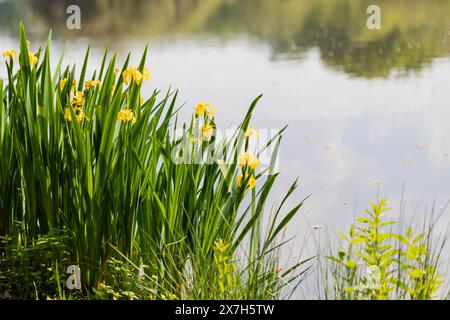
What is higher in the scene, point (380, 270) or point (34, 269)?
point (380, 270)

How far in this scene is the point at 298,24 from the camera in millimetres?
17781

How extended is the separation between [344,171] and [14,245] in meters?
4.17

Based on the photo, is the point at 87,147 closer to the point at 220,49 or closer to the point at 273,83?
the point at 273,83

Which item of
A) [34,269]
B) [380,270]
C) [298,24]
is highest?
[298,24]

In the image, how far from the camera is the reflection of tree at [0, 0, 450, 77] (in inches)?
533

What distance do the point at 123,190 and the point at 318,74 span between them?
883 centimetres

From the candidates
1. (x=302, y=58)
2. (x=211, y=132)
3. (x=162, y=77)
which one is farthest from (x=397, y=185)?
(x=302, y=58)

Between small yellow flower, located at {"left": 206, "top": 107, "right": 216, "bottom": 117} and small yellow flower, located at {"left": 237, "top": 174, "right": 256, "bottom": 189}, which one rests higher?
small yellow flower, located at {"left": 206, "top": 107, "right": 216, "bottom": 117}

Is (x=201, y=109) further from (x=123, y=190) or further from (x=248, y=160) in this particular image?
(x=123, y=190)

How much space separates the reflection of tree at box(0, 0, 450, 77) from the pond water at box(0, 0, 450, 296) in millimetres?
45

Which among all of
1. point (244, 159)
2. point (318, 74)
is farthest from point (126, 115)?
point (318, 74)

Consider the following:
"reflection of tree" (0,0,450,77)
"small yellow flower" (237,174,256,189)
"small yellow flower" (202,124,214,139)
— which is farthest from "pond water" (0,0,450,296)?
"small yellow flower" (202,124,214,139)

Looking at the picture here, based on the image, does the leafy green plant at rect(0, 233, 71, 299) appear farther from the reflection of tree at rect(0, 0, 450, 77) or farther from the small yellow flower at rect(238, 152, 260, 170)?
the reflection of tree at rect(0, 0, 450, 77)

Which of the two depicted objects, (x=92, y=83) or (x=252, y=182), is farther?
(x=92, y=83)
